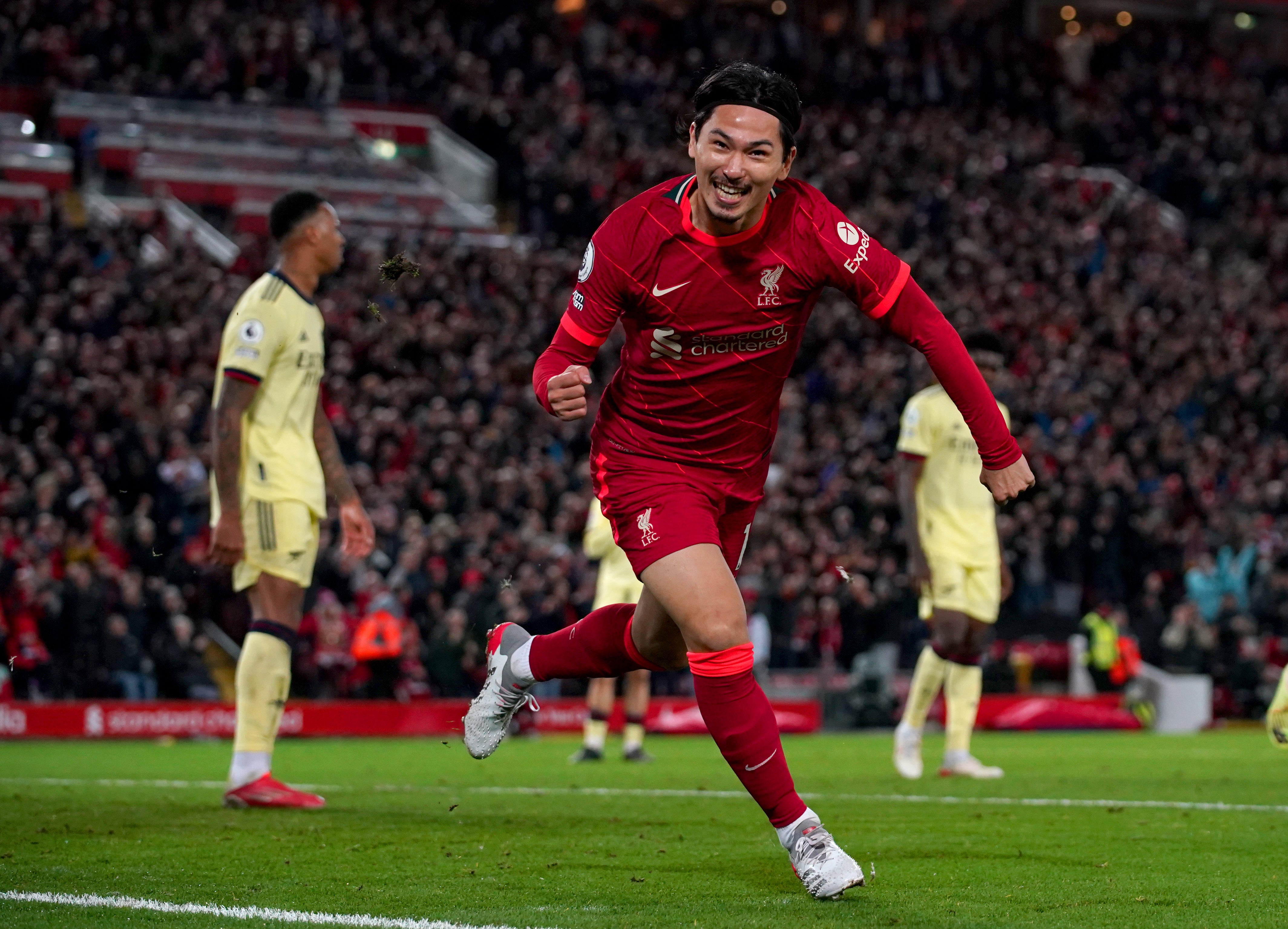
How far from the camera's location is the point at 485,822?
271 inches

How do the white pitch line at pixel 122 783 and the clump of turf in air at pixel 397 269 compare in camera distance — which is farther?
the white pitch line at pixel 122 783

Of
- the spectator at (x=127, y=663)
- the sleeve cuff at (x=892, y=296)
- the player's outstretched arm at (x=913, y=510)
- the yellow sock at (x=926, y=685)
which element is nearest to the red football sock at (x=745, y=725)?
the sleeve cuff at (x=892, y=296)

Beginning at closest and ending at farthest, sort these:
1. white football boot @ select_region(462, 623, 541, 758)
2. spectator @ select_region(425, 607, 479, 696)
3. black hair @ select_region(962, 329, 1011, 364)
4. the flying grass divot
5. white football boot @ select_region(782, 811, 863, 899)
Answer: white football boot @ select_region(782, 811, 863, 899), the flying grass divot, white football boot @ select_region(462, 623, 541, 758), black hair @ select_region(962, 329, 1011, 364), spectator @ select_region(425, 607, 479, 696)

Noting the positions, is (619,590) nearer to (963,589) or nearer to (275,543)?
(963,589)

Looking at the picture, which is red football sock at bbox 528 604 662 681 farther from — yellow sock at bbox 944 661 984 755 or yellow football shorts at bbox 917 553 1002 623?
yellow sock at bbox 944 661 984 755

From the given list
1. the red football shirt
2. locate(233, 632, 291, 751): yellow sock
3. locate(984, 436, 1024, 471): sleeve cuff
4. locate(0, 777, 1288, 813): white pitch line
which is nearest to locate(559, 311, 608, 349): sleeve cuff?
the red football shirt

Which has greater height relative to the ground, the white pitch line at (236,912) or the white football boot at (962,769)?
the white pitch line at (236,912)

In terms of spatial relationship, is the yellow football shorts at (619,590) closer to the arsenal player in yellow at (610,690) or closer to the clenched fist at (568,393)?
the arsenal player in yellow at (610,690)

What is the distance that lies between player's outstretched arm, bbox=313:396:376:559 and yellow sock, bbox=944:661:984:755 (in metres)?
3.95

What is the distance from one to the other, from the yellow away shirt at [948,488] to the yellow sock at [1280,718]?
2.43 meters

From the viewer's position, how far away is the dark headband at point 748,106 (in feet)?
16.6

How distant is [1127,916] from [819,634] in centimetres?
1659

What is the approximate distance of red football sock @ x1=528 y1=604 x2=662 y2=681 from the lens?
579 centimetres

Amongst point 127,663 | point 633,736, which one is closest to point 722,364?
point 633,736
